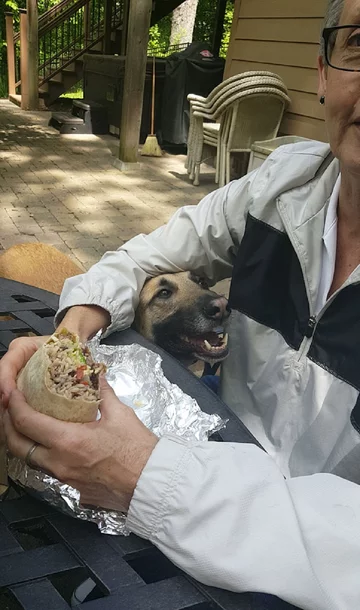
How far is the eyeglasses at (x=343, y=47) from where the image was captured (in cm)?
125

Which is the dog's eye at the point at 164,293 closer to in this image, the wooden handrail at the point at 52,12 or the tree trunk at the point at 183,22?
the wooden handrail at the point at 52,12

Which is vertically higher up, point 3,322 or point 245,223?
point 245,223

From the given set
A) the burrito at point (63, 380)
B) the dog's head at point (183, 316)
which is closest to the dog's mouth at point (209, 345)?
the dog's head at point (183, 316)

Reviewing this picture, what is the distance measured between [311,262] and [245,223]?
0.32 metres

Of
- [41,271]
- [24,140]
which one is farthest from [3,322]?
[24,140]

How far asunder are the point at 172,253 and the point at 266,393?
1.89ft

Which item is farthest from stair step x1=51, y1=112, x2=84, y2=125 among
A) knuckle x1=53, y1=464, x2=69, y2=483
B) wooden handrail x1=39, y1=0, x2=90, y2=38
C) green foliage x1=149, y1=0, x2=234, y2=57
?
green foliage x1=149, y1=0, x2=234, y2=57

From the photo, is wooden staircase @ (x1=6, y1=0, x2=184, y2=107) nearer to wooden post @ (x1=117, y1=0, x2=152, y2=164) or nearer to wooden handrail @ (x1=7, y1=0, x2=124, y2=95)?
wooden handrail @ (x1=7, y1=0, x2=124, y2=95)

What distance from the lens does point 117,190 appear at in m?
6.53

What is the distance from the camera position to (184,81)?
852cm

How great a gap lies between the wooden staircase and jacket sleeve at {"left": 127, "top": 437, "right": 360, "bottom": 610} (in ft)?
39.5

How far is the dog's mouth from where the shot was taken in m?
1.78

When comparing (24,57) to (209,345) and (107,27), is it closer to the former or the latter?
(107,27)

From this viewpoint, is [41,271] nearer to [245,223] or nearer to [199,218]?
[199,218]
